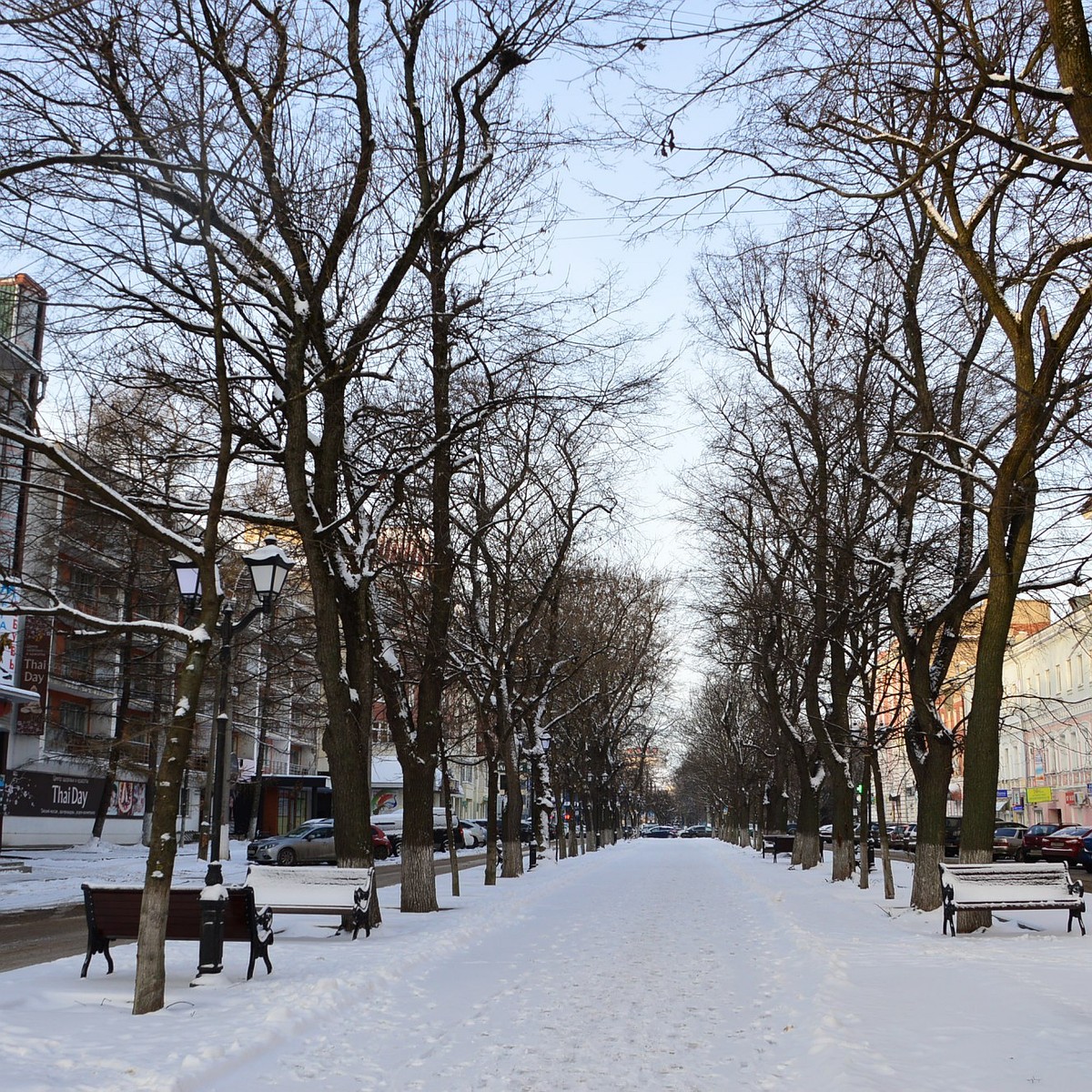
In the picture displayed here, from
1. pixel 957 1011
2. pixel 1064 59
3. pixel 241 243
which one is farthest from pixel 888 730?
pixel 1064 59

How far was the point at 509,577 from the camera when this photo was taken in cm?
2872

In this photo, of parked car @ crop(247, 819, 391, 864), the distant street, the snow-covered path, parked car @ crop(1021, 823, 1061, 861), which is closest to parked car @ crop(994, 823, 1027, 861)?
parked car @ crop(1021, 823, 1061, 861)

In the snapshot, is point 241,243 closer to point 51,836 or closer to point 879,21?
point 879,21

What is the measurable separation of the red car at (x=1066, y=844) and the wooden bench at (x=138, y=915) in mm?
33832

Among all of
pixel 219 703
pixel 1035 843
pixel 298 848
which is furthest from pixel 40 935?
pixel 1035 843

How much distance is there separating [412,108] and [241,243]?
4865mm

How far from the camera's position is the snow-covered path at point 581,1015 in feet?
24.1

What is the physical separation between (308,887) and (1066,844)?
31.7m

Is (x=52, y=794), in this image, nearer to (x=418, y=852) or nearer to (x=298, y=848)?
(x=298, y=848)

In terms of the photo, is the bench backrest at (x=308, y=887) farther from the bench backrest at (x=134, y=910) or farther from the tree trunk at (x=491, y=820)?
the tree trunk at (x=491, y=820)

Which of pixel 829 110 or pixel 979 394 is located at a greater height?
pixel 979 394

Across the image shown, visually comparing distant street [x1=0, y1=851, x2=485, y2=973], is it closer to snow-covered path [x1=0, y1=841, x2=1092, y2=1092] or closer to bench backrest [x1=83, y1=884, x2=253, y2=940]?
snow-covered path [x1=0, y1=841, x2=1092, y2=1092]

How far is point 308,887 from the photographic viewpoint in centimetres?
1449

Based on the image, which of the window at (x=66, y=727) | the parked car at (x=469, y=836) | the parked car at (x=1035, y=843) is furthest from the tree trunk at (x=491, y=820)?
the parked car at (x=469, y=836)
